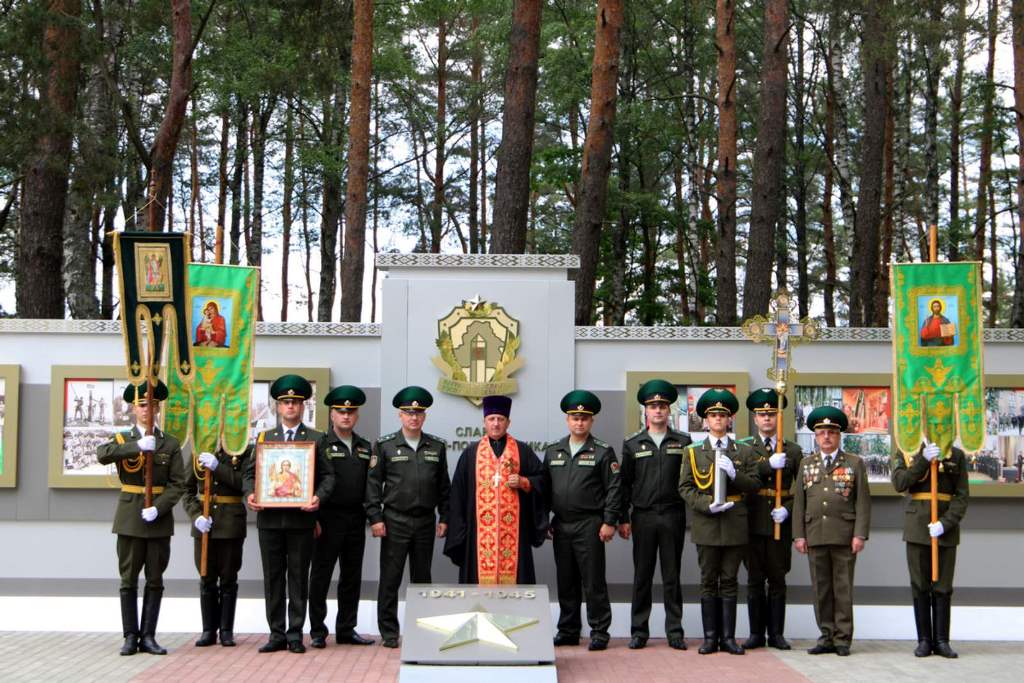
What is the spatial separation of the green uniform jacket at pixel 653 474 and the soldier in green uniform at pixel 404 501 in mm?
1376

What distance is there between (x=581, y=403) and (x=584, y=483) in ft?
1.92

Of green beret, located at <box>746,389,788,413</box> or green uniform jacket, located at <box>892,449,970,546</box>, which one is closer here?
green uniform jacket, located at <box>892,449,970,546</box>

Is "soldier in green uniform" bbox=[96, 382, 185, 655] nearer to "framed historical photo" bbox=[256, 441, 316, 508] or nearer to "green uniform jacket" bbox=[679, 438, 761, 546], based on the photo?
"framed historical photo" bbox=[256, 441, 316, 508]

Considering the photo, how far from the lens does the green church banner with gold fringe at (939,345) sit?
27.6 ft

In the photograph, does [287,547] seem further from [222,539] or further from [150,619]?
[150,619]

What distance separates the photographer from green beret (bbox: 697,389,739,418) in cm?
834

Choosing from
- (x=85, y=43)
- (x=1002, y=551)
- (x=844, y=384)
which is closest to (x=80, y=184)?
(x=85, y=43)

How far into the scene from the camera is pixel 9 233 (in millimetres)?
24750

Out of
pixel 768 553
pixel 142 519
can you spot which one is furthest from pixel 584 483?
pixel 142 519

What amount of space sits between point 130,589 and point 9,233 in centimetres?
1910

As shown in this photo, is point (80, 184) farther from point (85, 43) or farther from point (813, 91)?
point (813, 91)

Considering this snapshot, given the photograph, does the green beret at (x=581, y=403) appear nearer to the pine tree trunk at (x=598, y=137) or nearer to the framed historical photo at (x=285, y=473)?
the framed historical photo at (x=285, y=473)

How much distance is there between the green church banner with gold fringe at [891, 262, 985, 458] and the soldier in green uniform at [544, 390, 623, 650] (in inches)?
88.1

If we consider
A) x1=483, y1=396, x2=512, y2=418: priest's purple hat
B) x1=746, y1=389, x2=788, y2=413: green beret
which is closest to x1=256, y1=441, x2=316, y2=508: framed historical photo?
x1=483, y1=396, x2=512, y2=418: priest's purple hat
